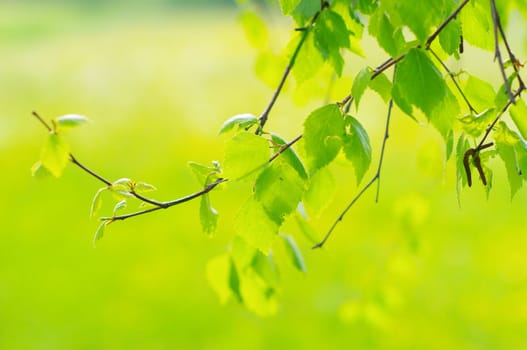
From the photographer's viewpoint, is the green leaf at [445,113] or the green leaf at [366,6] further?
the green leaf at [366,6]

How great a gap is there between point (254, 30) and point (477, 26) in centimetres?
104

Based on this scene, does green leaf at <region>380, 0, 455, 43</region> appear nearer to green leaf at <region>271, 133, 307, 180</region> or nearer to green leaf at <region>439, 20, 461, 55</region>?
green leaf at <region>439, 20, 461, 55</region>

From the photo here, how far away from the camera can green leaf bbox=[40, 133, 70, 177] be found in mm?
869

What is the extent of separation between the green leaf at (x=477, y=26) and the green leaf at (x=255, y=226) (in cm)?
34

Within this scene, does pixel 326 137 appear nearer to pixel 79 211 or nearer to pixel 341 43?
pixel 341 43

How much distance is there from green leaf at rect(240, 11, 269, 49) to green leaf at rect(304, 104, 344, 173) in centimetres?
107

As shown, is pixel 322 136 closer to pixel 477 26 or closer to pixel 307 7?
pixel 307 7

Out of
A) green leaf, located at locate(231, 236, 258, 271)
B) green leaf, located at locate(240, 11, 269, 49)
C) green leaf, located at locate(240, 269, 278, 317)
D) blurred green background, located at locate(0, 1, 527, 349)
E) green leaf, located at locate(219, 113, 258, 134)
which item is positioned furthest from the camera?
blurred green background, located at locate(0, 1, 527, 349)

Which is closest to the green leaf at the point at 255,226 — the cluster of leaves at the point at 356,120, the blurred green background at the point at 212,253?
the cluster of leaves at the point at 356,120

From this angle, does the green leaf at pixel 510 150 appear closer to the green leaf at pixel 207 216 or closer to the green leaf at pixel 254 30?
the green leaf at pixel 207 216

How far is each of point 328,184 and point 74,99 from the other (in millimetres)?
5258

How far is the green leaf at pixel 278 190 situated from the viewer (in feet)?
2.69

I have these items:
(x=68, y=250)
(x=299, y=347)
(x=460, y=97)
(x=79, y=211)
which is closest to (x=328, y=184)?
(x=460, y=97)

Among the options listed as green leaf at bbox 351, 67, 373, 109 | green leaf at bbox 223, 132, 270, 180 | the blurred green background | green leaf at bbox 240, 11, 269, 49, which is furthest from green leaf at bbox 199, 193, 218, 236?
green leaf at bbox 240, 11, 269, 49
